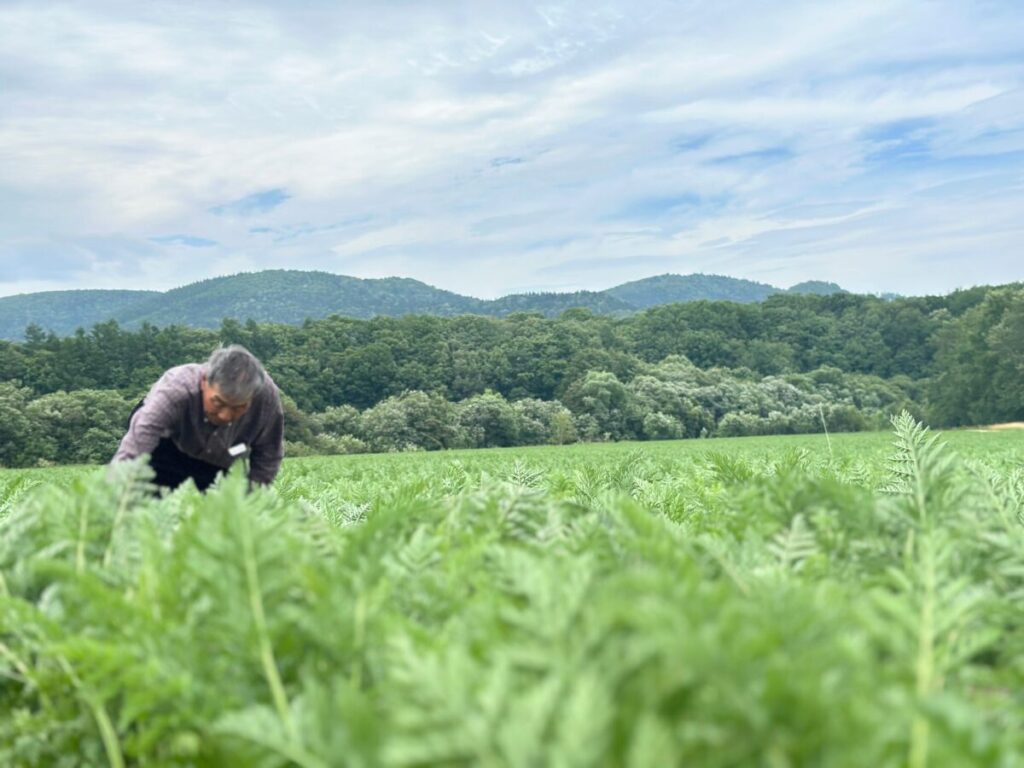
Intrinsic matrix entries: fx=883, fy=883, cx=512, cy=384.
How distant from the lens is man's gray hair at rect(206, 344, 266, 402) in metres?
5.42

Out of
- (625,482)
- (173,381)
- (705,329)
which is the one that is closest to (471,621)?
(625,482)

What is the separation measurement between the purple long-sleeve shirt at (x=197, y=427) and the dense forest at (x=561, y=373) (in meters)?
59.7

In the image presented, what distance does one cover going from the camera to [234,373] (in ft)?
17.8

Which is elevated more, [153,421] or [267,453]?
[153,421]

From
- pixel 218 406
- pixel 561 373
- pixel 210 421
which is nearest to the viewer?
pixel 218 406

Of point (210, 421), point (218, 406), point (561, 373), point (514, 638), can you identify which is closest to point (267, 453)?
point (210, 421)

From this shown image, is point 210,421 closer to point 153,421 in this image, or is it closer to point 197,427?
point 197,427

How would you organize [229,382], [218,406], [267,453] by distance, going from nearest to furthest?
[229,382]
[218,406]
[267,453]

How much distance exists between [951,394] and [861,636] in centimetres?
9057

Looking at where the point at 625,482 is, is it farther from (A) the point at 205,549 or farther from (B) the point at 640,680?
(B) the point at 640,680

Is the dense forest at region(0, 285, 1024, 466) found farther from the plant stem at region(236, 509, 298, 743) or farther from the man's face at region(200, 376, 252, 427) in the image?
the plant stem at region(236, 509, 298, 743)

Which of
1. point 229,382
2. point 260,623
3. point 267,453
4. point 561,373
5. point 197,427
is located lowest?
point 561,373

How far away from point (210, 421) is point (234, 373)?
0.59 metres

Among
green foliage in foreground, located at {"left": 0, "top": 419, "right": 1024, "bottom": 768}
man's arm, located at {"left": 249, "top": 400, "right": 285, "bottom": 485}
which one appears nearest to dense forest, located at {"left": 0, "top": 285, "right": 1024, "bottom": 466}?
man's arm, located at {"left": 249, "top": 400, "right": 285, "bottom": 485}
